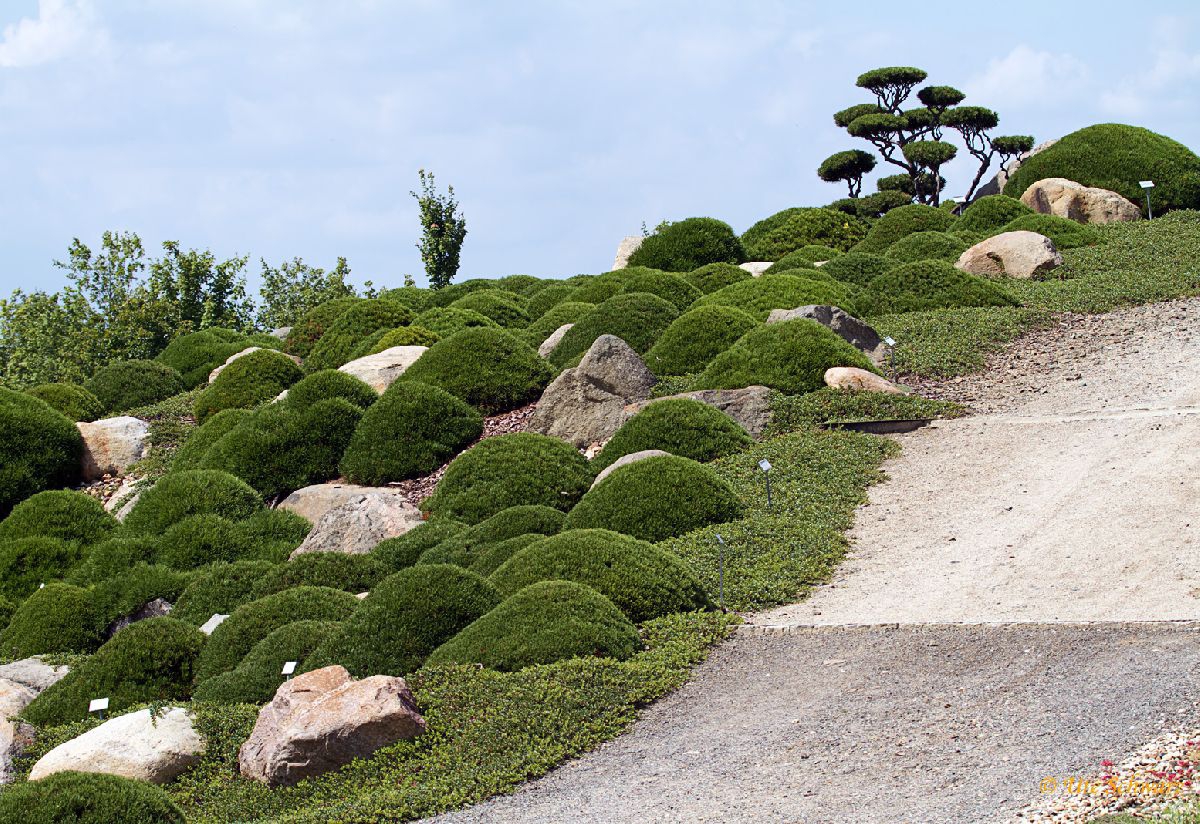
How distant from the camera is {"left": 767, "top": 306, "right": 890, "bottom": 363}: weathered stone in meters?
17.5

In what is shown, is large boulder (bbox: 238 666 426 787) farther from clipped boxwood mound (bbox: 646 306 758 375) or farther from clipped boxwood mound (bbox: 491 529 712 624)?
clipped boxwood mound (bbox: 646 306 758 375)

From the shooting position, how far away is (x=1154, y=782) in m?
5.99

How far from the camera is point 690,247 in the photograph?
86.8ft

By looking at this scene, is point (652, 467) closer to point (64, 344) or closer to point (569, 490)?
point (569, 490)

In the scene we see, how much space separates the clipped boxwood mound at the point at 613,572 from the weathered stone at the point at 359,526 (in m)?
Answer: 3.37

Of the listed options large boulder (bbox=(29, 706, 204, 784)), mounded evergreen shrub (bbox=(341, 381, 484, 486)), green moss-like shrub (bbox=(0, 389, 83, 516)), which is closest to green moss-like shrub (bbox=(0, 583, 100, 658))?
large boulder (bbox=(29, 706, 204, 784))

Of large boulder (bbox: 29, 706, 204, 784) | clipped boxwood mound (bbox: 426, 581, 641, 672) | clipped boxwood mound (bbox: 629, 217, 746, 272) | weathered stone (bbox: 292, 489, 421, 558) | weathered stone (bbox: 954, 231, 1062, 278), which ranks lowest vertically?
large boulder (bbox: 29, 706, 204, 784)

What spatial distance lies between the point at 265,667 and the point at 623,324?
1024cm

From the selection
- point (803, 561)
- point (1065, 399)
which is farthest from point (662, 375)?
point (803, 561)

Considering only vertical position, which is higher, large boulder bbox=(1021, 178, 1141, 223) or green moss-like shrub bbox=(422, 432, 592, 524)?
large boulder bbox=(1021, 178, 1141, 223)

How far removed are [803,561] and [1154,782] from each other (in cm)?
545

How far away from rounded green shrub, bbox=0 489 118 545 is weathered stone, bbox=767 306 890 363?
8944 millimetres

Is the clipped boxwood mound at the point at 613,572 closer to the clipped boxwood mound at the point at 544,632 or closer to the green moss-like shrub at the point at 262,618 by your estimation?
the clipped boxwood mound at the point at 544,632

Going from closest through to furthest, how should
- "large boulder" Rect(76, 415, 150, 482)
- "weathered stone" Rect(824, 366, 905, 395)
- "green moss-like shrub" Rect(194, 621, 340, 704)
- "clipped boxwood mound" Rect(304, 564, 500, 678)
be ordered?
"clipped boxwood mound" Rect(304, 564, 500, 678) → "green moss-like shrub" Rect(194, 621, 340, 704) → "weathered stone" Rect(824, 366, 905, 395) → "large boulder" Rect(76, 415, 150, 482)
